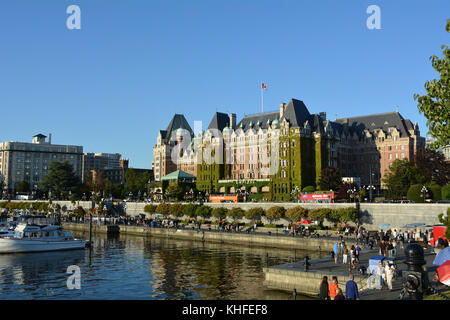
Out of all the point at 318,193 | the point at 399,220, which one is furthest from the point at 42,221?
the point at 399,220

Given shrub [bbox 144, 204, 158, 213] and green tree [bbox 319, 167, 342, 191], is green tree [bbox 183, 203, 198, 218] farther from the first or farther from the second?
green tree [bbox 319, 167, 342, 191]

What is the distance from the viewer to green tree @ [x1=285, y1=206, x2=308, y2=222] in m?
84.2

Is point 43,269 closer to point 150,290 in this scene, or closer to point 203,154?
point 150,290

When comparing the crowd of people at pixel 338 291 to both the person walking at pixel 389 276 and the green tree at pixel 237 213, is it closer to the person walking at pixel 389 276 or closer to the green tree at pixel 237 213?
the person walking at pixel 389 276

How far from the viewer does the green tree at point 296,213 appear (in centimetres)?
8419

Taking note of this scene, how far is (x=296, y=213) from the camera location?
3324 inches

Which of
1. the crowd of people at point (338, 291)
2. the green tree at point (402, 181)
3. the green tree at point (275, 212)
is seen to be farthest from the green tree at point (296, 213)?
the crowd of people at point (338, 291)

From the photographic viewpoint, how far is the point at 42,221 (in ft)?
331

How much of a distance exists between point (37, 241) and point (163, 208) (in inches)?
2000

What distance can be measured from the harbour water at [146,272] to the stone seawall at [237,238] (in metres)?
2.76

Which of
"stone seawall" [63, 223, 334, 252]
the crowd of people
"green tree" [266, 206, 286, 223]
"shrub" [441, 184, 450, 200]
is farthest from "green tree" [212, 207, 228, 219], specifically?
the crowd of people

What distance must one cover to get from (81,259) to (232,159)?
9519 centimetres
